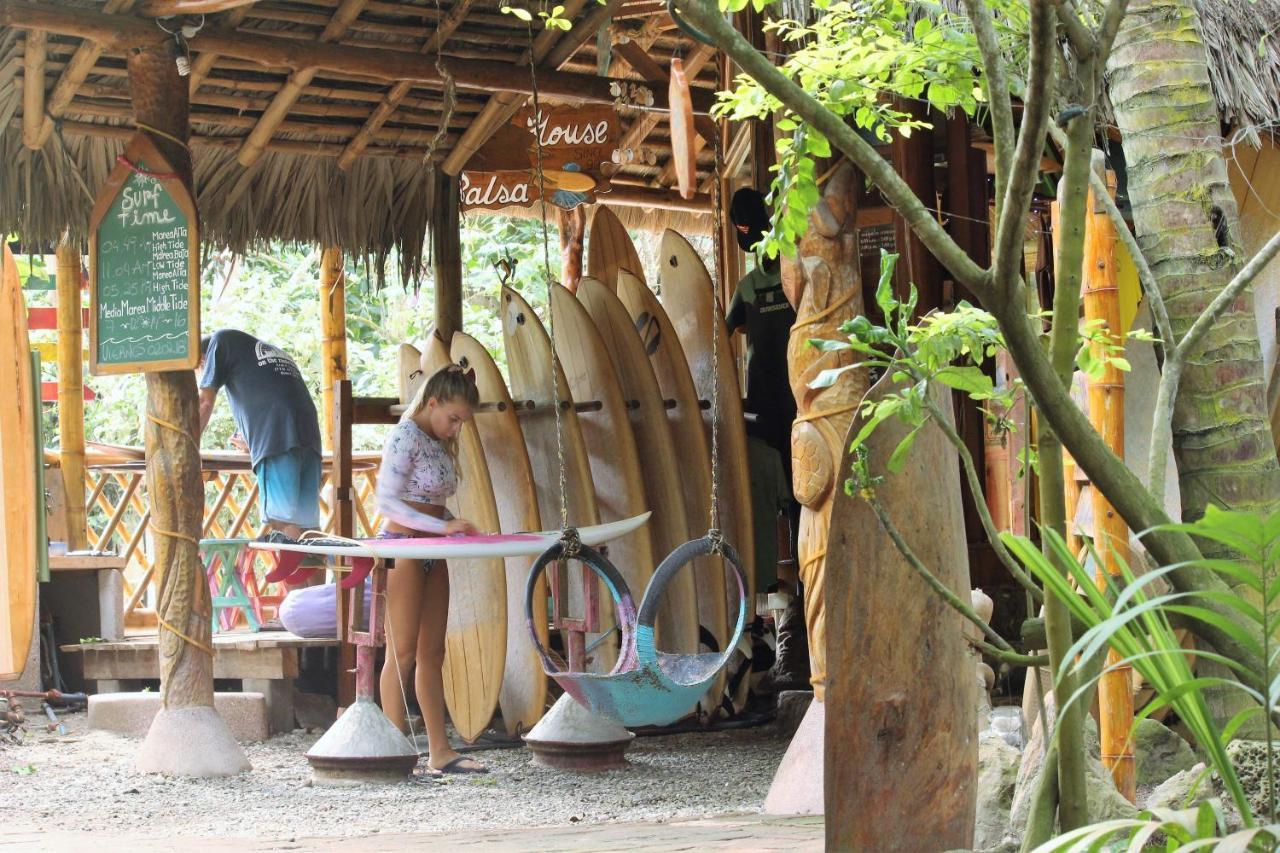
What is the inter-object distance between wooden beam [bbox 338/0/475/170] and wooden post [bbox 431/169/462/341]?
429 millimetres

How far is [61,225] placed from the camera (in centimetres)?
619

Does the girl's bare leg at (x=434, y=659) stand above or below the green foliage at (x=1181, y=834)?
below

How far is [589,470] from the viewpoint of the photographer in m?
5.86

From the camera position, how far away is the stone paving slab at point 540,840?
11.1 feet

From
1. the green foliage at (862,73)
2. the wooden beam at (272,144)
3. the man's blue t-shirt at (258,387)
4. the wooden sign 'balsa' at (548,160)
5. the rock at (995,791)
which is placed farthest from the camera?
the man's blue t-shirt at (258,387)

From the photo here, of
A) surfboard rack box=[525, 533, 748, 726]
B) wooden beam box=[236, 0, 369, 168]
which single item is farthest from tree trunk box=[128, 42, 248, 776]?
surfboard rack box=[525, 533, 748, 726]

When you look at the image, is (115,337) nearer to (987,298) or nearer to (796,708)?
(796,708)

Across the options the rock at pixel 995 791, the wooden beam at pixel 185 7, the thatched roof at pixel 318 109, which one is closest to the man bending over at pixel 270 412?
the thatched roof at pixel 318 109

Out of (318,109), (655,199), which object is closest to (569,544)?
(318,109)

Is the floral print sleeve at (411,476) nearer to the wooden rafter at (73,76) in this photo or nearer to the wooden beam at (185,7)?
the wooden beam at (185,7)

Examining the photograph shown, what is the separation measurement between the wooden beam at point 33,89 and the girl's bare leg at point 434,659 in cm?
225

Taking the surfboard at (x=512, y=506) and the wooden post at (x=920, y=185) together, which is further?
the surfboard at (x=512, y=506)

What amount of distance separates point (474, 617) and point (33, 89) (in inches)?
99.1

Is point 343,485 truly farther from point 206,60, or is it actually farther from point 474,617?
point 206,60
